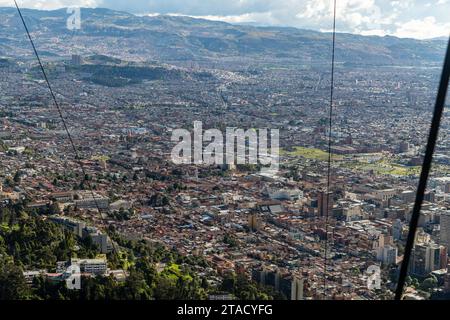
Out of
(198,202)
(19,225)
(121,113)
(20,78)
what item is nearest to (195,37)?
(20,78)

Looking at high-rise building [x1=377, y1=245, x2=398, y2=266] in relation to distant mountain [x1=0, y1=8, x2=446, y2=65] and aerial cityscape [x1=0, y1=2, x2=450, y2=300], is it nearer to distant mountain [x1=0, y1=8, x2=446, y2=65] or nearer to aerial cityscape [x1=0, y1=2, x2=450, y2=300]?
aerial cityscape [x1=0, y1=2, x2=450, y2=300]

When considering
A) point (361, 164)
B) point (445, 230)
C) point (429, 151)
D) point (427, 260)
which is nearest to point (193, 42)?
point (361, 164)

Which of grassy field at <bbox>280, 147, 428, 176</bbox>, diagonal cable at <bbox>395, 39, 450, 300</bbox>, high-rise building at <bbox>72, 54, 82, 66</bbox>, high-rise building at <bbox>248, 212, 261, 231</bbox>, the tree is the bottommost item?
grassy field at <bbox>280, 147, 428, 176</bbox>

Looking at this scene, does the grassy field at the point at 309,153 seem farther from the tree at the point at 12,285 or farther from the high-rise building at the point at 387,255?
the tree at the point at 12,285

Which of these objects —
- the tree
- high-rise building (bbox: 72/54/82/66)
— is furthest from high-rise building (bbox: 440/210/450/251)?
high-rise building (bbox: 72/54/82/66)

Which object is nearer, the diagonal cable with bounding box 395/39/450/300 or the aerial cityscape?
the diagonal cable with bounding box 395/39/450/300

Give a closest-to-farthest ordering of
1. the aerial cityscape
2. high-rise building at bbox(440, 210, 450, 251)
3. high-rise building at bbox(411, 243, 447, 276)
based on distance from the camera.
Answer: the aerial cityscape < high-rise building at bbox(411, 243, 447, 276) < high-rise building at bbox(440, 210, 450, 251)

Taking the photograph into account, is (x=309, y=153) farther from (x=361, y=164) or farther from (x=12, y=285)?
(x=12, y=285)

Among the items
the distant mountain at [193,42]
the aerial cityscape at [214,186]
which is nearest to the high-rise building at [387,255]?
A: the aerial cityscape at [214,186]
